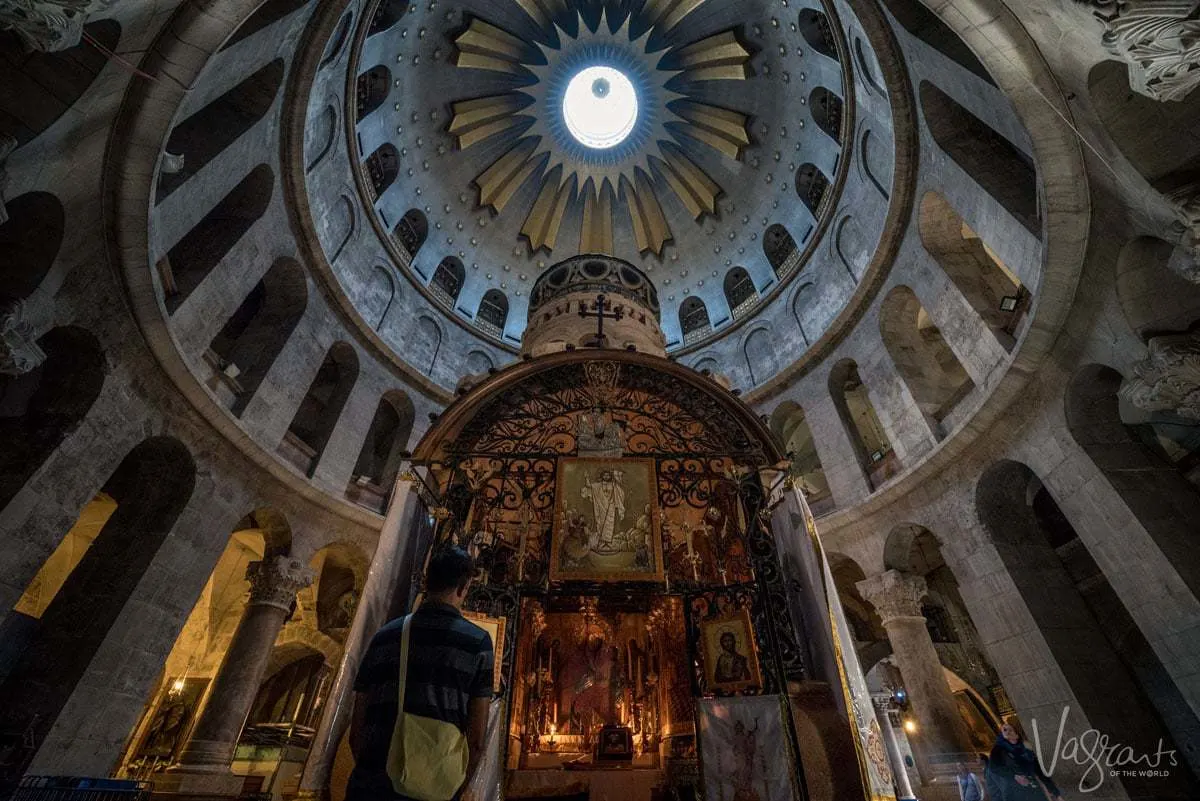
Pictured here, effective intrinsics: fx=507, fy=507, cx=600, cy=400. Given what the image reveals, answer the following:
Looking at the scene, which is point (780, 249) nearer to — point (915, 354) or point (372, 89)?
point (915, 354)

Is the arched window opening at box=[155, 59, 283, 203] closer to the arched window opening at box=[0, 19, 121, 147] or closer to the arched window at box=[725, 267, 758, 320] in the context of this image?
the arched window opening at box=[0, 19, 121, 147]

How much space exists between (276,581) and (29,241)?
25.1ft

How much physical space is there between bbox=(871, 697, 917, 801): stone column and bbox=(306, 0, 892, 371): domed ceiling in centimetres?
1181

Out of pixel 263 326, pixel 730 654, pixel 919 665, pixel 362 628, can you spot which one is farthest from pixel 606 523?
pixel 263 326

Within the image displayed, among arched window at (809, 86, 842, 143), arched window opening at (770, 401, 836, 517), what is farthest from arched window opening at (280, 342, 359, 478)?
arched window at (809, 86, 842, 143)

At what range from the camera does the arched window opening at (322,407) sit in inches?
516

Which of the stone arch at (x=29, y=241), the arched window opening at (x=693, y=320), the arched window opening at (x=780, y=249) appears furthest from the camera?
the arched window opening at (x=693, y=320)

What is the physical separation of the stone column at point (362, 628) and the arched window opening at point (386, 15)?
1553cm

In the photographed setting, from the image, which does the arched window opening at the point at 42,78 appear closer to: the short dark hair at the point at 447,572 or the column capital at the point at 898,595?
the short dark hair at the point at 447,572

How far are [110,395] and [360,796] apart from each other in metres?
9.28

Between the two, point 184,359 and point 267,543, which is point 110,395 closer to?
point 184,359

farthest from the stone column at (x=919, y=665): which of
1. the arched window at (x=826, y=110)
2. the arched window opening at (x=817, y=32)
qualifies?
the arched window opening at (x=817, y=32)

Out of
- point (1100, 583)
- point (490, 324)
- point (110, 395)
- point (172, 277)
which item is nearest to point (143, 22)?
point (172, 277)

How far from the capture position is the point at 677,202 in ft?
82.3
